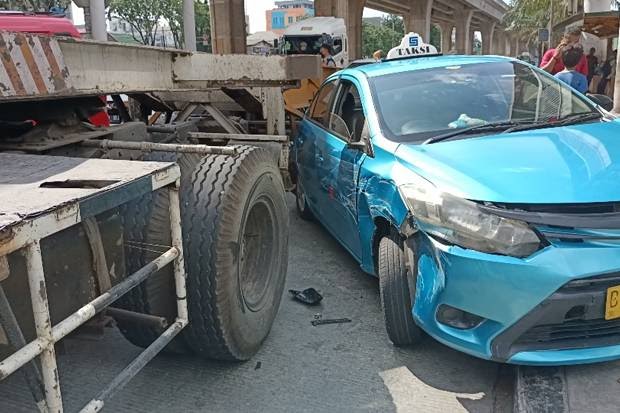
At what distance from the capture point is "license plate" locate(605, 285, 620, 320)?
2.72m

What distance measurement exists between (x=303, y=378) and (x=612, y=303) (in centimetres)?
158

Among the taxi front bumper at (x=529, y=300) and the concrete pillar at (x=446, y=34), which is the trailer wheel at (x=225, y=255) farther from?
the concrete pillar at (x=446, y=34)

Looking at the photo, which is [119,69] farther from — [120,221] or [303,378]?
[303,378]

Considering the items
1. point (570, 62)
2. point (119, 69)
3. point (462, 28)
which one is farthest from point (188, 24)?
point (462, 28)

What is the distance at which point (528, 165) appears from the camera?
10.0 ft

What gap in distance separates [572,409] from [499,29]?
344 feet

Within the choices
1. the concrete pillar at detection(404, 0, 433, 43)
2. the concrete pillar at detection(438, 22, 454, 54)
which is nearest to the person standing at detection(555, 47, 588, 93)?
the concrete pillar at detection(404, 0, 433, 43)

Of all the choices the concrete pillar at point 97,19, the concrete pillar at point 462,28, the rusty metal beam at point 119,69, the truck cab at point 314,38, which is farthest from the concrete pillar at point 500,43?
the rusty metal beam at point 119,69

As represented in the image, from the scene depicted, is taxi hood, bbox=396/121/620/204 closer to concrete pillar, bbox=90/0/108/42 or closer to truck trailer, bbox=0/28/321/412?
truck trailer, bbox=0/28/321/412

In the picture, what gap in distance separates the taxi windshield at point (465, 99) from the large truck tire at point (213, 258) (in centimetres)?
109

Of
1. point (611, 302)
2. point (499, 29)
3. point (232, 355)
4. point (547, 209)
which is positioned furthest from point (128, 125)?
point (499, 29)

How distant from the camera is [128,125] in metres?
3.92

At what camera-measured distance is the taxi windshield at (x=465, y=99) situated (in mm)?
3912

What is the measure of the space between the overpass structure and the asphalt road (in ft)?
90.0
